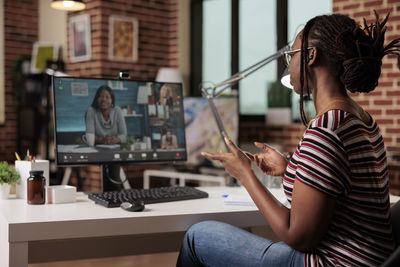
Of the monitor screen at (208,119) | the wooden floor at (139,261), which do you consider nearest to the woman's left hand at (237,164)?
the wooden floor at (139,261)

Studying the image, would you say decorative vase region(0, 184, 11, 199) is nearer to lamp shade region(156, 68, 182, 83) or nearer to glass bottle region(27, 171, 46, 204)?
glass bottle region(27, 171, 46, 204)

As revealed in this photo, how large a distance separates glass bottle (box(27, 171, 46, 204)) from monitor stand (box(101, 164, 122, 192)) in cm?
29

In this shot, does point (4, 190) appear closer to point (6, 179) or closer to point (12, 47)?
point (6, 179)

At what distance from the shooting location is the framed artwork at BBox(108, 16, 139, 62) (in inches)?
179

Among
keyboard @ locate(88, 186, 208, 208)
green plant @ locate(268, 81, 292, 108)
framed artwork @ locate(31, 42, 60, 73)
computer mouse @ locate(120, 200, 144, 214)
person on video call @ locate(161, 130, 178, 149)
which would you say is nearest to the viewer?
computer mouse @ locate(120, 200, 144, 214)

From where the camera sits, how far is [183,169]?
402 centimetres

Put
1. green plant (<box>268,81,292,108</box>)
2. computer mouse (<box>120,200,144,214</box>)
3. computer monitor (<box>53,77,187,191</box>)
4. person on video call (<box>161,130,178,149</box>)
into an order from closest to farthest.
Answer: computer mouse (<box>120,200,144,214</box>) < computer monitor (<box>53,77,187,191</box>) < person on video call (<box>161,130,178,149</box>) < green plant (<box>268,81,292,108</box>)

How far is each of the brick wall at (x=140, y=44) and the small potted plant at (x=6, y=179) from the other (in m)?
2.55

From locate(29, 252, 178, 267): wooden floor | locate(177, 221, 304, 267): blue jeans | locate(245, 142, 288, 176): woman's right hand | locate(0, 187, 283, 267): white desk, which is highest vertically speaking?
locate(245, 142, 288, 176): woman's right hand

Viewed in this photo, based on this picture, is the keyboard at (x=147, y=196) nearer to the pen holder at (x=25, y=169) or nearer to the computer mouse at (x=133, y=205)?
the computer mouse at (x=133, y=205)

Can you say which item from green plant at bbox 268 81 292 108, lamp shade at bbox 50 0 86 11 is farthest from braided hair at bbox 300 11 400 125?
green plant at bbox 268 81 292 108

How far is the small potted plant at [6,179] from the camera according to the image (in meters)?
1.71

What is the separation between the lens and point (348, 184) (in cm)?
118

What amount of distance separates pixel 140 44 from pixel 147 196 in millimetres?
3291
